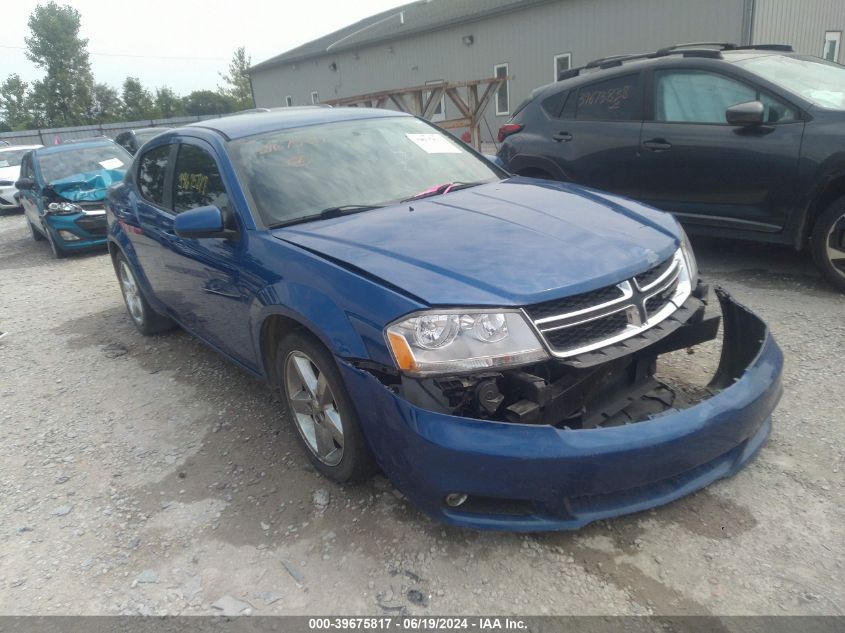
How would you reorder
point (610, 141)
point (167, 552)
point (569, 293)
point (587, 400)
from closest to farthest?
1. point (569, 293)
2. point (587, 400)
3. point (167, 552)
4. point (610, 141)

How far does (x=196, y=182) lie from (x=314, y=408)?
169cm

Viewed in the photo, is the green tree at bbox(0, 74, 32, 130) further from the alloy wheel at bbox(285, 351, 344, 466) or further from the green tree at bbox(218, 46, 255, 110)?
the alloy wheel at bbox(285, 351, 344, 466)

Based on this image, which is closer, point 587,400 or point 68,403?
point 587,400

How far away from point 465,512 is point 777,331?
282 centimetres

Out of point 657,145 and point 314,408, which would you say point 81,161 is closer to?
point 657,145

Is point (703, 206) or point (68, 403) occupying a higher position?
point (703, 206)

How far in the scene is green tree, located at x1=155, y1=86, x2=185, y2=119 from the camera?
60375mm

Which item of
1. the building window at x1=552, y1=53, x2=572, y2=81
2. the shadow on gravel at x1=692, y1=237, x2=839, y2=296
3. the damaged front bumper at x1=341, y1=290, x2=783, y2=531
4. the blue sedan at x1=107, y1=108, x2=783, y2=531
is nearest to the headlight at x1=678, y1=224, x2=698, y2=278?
the blue sedan at x1=107, y1=108, x2=783, y2=531

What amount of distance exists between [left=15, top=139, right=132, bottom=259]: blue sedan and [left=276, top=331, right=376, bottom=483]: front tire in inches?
276

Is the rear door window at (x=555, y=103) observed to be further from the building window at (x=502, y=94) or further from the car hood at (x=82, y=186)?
the building window at (x=502, y=94)

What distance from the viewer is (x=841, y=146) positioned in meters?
4.34

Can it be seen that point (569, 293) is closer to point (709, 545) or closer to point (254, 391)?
point (709, 545)

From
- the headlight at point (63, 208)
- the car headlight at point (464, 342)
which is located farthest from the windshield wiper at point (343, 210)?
the headlight at point (63, 208)

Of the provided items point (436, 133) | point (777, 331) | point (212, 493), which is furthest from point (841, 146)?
point (212, 493)
